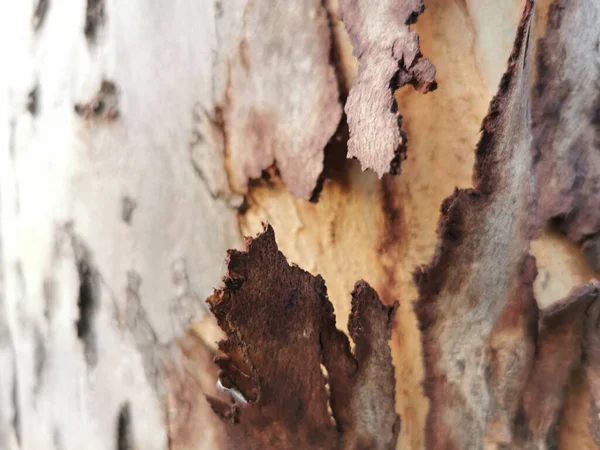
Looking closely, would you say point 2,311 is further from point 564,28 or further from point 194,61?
point 564,28

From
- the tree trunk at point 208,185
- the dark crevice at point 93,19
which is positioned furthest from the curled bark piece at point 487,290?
the dark crevice at point 93,19

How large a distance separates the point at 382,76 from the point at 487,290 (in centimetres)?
15

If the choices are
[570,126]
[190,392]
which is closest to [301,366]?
[190,392]

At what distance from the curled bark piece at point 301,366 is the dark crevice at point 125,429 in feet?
0.27

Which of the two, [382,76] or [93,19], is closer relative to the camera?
[382,76]

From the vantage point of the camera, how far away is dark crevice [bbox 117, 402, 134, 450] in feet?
1.28

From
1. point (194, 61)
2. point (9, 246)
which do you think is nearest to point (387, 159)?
point (194, 61)

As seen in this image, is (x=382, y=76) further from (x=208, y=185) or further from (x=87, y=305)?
(x=87, y=305)

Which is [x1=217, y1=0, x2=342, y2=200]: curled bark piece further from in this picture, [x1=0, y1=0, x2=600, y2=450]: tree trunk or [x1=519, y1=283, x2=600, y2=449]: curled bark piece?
[x1=519, y1=283, x2=600, y2=449]: curled bark piece

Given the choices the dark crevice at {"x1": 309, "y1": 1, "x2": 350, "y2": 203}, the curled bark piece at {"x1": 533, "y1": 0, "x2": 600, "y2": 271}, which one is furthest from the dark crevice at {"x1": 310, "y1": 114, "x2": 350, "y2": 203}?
the curled bark piece at {"x1": 533, "y1": 0, "x2": 600, "y2": 271}

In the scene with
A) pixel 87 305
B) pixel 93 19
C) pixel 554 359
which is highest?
pixel 93 19

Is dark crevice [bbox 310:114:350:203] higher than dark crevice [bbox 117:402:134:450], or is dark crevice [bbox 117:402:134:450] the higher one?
dark crevice [bbox 310:114:350:203]

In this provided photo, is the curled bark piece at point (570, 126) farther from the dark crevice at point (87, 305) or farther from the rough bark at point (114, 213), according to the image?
the dark crevice at point (87, 305)

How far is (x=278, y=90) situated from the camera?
364mm
